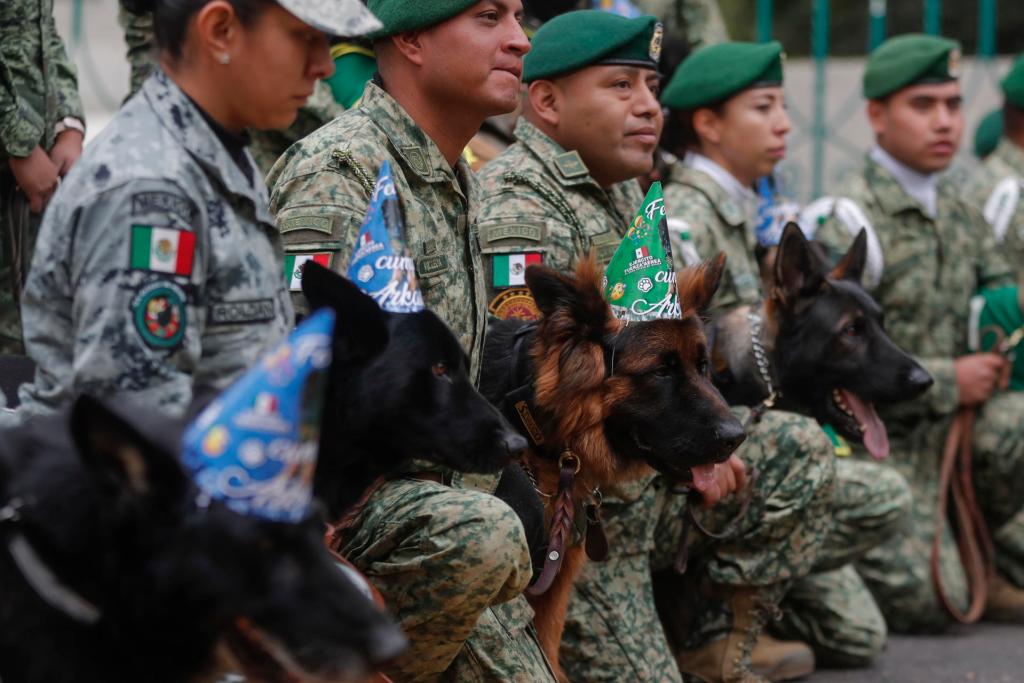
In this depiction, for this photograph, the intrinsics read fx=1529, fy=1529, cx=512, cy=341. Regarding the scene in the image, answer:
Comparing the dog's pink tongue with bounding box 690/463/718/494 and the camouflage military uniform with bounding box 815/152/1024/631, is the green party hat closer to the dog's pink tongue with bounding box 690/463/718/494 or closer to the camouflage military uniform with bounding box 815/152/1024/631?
the dog's pink tongue with bounding box 690/463/718/494

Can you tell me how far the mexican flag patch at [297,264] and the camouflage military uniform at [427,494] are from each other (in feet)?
0.05

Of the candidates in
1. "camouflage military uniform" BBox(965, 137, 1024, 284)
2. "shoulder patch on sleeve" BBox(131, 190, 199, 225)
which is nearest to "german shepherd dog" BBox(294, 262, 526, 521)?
"shoulder patch on sleeve" BBox(131, 190, 199, 225)

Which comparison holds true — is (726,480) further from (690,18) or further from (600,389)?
(690,18)

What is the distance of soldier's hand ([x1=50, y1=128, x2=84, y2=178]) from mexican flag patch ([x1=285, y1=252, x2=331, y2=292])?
1.47 meters

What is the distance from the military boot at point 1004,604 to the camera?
7.36m

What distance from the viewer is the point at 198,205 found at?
3.01 metres

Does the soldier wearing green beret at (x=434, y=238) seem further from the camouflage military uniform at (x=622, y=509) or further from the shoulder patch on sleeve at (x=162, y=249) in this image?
the shoulder patch on sleeve at (x=162, y=249)

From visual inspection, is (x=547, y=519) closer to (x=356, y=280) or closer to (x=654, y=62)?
(x=356, y=280)

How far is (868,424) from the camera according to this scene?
5922mm

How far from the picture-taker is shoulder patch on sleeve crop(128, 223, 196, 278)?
2.89 m

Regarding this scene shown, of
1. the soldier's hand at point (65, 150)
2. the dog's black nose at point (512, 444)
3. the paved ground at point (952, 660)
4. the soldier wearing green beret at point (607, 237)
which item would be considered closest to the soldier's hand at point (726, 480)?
the soldier wearing green beret at point (607, 237)

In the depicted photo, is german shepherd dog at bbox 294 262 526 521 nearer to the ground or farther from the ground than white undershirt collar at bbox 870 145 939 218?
nearer to the ground

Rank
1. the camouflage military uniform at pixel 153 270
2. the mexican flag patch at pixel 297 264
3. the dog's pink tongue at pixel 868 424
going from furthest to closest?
the dog's pink tongue at pixel 868 424, the mexican flag patch at pixel 297 264, the camouflage military uniform at pixel 153 270

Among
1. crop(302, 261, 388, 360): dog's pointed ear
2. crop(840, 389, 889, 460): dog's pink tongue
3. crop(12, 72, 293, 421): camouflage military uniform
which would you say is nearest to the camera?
crop(12, 72, 293, 421): camouflage military uniform
